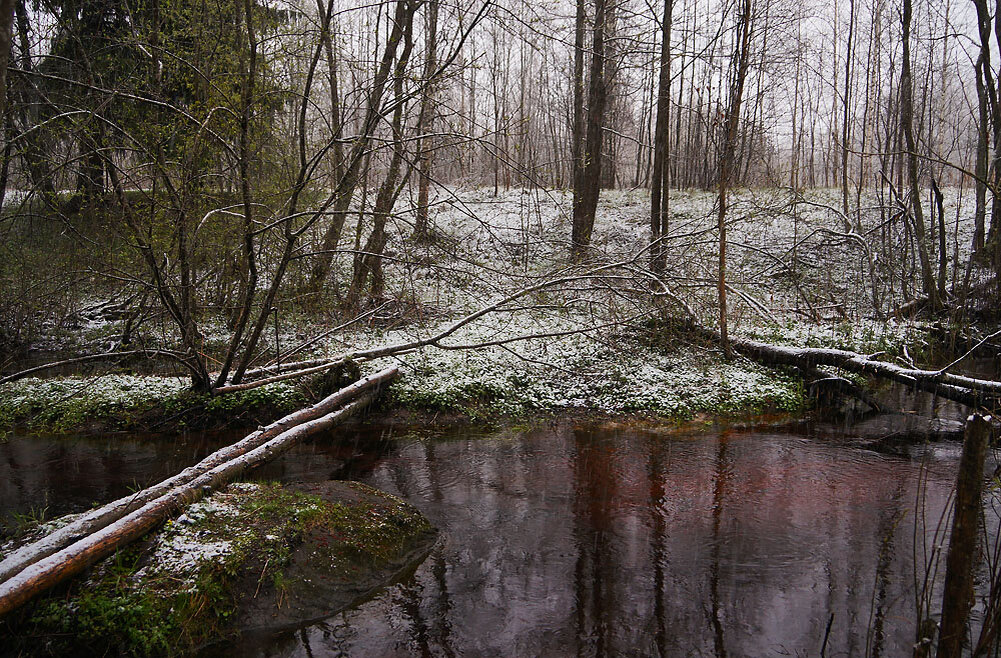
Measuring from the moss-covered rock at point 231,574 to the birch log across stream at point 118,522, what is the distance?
146 millimetres

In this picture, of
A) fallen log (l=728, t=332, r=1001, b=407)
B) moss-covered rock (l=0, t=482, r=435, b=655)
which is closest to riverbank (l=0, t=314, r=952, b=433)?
fallen log (l=728, t=332, r=1001, b=407)

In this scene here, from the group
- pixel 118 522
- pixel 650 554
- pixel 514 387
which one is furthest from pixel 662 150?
pixel 118 522

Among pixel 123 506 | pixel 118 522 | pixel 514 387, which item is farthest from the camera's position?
pixel 514 387

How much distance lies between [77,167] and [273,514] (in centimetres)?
610

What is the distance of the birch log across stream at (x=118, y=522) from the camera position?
13.0 ft

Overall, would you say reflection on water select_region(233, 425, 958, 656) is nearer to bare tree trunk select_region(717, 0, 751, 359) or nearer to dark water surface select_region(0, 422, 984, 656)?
dark water surface select_region(0, 422, 984, 656)

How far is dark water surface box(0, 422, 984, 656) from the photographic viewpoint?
4457mm

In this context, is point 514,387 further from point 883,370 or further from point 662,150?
point 662,150

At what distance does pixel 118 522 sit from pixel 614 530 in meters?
4.31

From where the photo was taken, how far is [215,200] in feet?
30.6

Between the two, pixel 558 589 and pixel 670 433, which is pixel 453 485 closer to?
pixel 558 589

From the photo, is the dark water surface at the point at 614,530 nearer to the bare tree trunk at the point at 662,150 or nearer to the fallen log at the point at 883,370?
the fallen log at the point at 883,370

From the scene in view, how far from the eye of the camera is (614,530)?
6.05 meters

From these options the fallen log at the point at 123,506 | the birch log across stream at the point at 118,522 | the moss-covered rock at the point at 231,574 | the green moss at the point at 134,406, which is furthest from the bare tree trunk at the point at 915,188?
the birch log across stream at the point at 118,522
